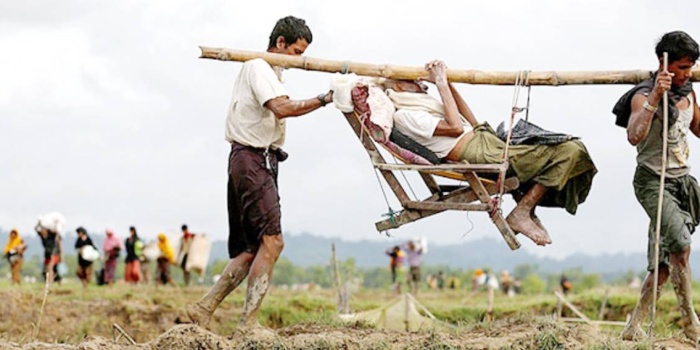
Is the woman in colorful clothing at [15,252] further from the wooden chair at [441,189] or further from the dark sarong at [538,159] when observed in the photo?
the dark sarong at [538,159]

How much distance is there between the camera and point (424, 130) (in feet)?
30.5

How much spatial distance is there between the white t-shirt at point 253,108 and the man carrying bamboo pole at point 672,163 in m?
2.66

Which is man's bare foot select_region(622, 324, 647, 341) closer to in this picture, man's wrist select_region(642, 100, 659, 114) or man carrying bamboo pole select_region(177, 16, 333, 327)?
man's wrist select_region(642, 100, 659, 114)

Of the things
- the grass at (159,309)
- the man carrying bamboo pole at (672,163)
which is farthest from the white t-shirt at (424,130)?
the grass at (159,309)

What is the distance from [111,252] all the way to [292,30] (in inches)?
716

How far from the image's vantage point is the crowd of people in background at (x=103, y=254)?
25.2 metres

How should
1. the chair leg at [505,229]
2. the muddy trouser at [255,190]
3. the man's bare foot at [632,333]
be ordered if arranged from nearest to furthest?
1. the chair leg at [505,229]
2. the muddy trouser at [255,190]
3. the man's bare foot at [632,333]

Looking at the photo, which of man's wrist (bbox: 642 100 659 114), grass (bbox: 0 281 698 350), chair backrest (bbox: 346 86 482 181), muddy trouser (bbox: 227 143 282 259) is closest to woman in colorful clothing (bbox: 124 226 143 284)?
grass (bbox: 0 281 698 350)

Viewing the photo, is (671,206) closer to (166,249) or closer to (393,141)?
(393,141)

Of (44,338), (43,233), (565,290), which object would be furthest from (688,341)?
(565,290)

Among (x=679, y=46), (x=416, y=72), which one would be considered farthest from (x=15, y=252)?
(x=679, y=46)

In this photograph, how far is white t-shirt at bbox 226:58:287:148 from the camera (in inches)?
366

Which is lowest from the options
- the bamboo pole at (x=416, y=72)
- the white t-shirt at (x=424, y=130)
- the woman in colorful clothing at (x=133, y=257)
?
the woman in colorful clothing at (x=133, y=257)

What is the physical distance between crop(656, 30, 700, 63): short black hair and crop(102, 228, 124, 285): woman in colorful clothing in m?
19.3
